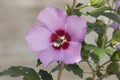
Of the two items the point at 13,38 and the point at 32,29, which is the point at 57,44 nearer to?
the point at 32,29

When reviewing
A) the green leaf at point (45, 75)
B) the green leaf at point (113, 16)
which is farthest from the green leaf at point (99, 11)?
the green leaf at point (45, 75)

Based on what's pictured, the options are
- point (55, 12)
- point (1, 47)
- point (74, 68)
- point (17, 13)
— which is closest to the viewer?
point (55, 12)

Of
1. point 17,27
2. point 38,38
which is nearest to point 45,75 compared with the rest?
point 38,38

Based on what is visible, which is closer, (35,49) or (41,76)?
(35,49)

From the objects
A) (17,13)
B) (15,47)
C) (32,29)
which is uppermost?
(32,29)

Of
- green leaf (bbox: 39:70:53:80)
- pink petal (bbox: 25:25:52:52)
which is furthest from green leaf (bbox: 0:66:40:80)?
pink petal (bbox: 25:25:52:52)

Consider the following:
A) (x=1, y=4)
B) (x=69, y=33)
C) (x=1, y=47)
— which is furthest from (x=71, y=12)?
(x=1, y=4)

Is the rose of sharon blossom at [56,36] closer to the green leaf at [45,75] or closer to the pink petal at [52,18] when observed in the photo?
the pink petal at [52,18]

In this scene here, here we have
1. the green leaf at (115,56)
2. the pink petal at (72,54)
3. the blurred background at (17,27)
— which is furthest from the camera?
the blurred background at (17,27)

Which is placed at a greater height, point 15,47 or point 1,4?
point 1,4
